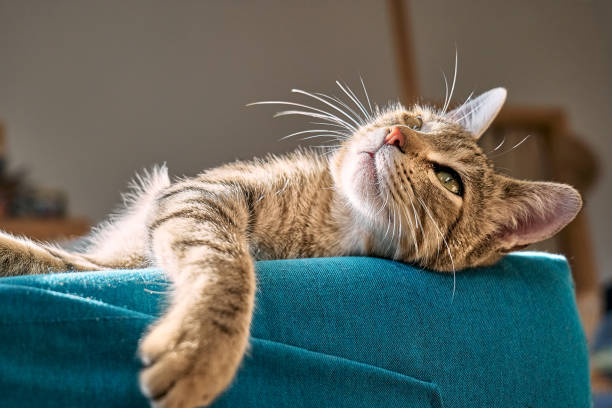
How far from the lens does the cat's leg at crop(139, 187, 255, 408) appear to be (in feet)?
2.03

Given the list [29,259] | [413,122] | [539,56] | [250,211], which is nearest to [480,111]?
[413,122]

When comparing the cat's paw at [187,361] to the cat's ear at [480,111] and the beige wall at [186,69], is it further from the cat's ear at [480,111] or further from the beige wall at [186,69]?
the beige wall at [186,69]

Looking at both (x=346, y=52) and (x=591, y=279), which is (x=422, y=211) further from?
(x=591, y=279)

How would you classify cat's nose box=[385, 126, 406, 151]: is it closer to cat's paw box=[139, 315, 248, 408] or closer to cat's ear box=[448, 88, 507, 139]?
cat's ear box=[448, 88, 507, 139]

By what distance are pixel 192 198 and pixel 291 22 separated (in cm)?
445

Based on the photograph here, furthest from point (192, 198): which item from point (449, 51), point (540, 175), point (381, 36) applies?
point (540, 175)

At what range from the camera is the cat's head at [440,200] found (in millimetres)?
1140

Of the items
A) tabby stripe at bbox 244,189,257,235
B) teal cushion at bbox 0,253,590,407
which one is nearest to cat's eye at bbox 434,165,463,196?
teal cushion at bbox 0,253,590,407

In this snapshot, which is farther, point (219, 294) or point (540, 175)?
point (540, 175)

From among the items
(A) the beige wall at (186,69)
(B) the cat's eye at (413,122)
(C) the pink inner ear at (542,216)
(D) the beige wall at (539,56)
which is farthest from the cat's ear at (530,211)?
(D) the beige wall at (539,56)

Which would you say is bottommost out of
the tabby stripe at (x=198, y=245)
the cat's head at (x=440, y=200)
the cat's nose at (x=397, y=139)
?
the cat's head at (x=440, y=200)

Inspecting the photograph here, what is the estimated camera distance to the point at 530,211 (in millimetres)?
1232

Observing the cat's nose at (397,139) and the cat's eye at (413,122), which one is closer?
the cat's nose at (397,139)

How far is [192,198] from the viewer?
1.10 metres
